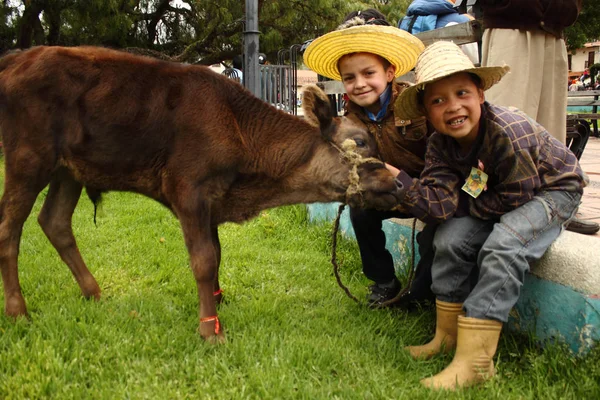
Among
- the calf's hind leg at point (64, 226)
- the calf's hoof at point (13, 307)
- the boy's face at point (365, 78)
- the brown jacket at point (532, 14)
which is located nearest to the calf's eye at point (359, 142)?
the boy's face at point (365, 78)

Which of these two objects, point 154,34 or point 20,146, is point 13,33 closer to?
point 154,34

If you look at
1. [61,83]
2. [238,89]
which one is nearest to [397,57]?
[238,89]

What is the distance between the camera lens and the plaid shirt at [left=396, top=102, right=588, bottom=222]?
9.83 ft

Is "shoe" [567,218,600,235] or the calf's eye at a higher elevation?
the calf's eye

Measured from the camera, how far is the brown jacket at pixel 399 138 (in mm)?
3785

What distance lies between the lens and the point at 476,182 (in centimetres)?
316

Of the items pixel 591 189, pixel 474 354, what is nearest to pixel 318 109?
pixel 474 354

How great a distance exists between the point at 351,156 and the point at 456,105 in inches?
32.0

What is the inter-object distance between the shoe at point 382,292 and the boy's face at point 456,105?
1376mm

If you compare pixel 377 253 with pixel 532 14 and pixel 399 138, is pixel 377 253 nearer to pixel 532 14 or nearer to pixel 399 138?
pixel 399 138

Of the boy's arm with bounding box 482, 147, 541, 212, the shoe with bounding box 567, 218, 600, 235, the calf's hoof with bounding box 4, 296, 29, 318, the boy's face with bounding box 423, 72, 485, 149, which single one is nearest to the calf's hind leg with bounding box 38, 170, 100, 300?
the calf's hoof with bounding box 4, 296, 29, 318

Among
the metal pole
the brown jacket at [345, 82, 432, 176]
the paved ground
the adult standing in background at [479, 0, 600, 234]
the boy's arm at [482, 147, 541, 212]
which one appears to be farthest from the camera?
the metal pole

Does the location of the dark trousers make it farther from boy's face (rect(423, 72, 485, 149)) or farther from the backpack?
the backpack

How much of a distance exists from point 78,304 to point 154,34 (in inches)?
455
